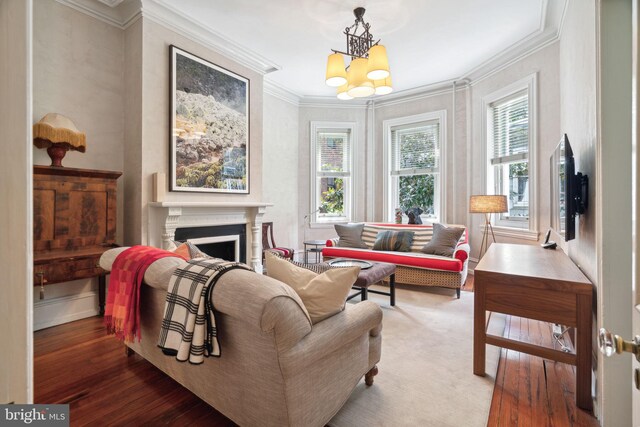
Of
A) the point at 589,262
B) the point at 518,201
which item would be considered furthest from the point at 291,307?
the point at 518,201

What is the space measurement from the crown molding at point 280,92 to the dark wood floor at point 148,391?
4.27 m

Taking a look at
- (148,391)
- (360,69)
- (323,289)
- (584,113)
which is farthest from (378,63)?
(148,391)

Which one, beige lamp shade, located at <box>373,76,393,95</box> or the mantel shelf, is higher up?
beige lamp shade, located at <box>373,76,393,95</box>

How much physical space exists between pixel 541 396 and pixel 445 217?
12.2ft

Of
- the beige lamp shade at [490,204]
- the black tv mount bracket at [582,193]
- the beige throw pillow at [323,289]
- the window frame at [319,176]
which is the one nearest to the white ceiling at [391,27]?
the window frame at [319,176]

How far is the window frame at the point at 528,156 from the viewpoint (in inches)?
155

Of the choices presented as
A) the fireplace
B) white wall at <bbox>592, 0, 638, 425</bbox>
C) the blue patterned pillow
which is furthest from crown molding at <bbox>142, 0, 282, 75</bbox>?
white wall at <bbox>592, 0, 638, 425</bbox>

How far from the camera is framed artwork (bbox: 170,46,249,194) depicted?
3.44m

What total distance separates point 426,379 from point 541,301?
0.84 meters

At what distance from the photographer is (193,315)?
133 cm

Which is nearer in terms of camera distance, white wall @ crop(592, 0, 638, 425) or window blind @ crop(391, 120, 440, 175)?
white wall @ crop(592, 0, 638, 425)

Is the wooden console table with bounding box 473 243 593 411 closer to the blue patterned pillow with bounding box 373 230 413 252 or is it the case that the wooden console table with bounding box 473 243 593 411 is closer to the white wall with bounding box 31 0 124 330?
the blue patterned pillow with bounding box 373 230 413 252

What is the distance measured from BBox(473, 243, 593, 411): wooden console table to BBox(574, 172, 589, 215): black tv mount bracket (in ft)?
1.35

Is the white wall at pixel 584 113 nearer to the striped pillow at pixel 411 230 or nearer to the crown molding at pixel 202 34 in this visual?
the striped pillow at pixel 411 230
